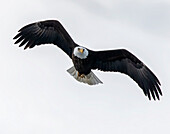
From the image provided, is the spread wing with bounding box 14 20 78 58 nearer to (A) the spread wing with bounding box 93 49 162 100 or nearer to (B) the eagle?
(B) the eagle

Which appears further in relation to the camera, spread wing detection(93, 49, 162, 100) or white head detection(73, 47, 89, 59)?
spread wing detection(93, 49, 162, 100)

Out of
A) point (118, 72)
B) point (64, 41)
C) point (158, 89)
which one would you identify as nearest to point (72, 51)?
point (64, 41)

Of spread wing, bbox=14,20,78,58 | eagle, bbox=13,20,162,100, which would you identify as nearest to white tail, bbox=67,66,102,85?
eagle, bbox=13,20,162,100

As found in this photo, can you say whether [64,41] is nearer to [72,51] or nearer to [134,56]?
[72,51]

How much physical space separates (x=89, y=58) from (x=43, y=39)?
1.23 m

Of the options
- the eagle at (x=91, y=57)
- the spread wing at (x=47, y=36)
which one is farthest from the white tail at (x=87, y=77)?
the spread wing at (x=47, y=36)

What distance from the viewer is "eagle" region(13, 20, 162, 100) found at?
41.7 feet

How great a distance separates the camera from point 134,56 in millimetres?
12836

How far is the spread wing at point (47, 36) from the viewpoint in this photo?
41.7 feet

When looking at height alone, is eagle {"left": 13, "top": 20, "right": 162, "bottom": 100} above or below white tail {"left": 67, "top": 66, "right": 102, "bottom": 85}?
above

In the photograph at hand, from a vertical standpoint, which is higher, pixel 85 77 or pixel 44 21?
pixel 44 21

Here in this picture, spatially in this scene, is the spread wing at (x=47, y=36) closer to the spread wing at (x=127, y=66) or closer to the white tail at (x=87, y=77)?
the white tail at (x=87, y=77)

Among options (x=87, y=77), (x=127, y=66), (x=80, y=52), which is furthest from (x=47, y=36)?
(x=127, y=66)

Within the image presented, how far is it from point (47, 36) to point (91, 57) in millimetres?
1202
